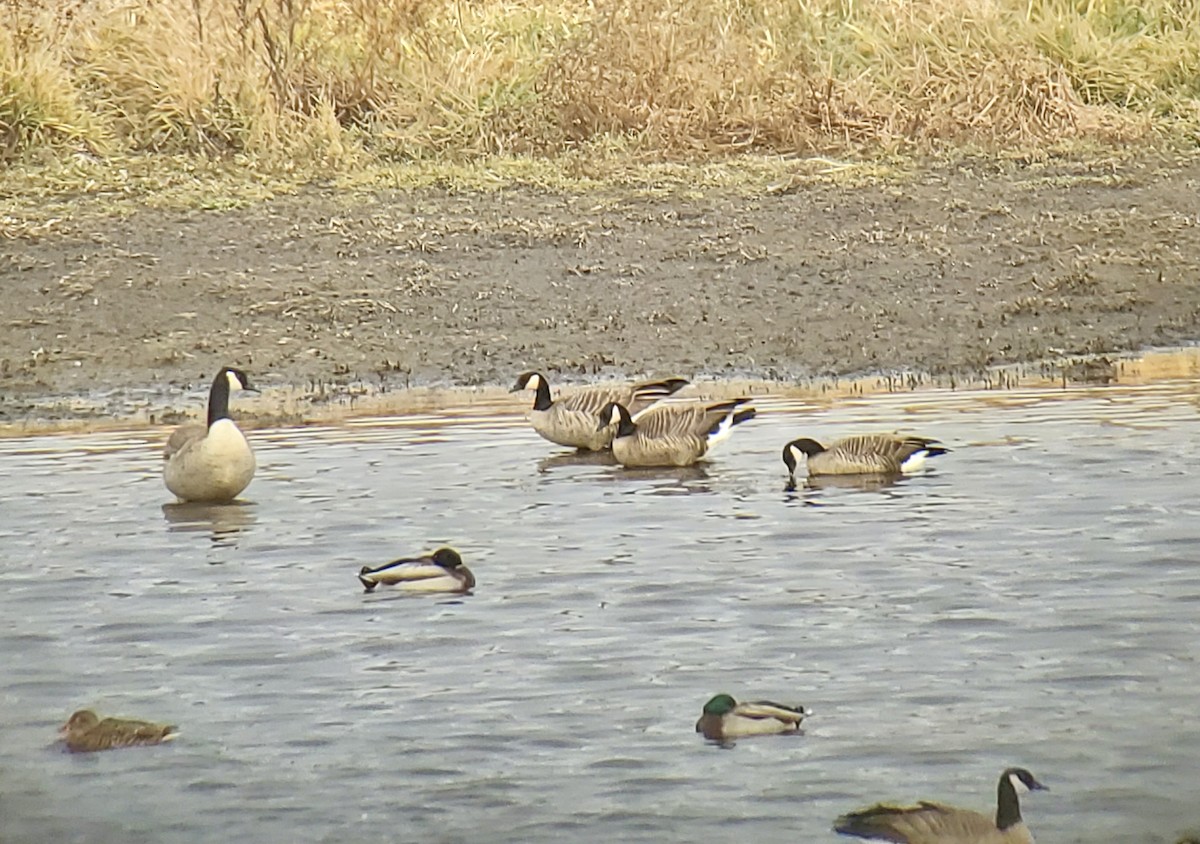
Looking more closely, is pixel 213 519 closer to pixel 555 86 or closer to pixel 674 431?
pixel 674 431

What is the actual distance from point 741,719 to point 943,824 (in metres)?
0.91

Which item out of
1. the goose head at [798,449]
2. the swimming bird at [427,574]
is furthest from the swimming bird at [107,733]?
the goose head at [798,449]

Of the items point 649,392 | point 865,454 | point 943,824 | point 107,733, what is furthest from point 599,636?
point 649,392

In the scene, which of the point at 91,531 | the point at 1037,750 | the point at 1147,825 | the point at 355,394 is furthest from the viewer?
the point at 355,394

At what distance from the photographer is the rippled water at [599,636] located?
5.89 m

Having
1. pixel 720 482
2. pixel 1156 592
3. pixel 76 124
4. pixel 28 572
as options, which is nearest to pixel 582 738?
pixel 1156 592

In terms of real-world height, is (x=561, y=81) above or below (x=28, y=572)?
above

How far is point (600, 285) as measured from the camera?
14906mm

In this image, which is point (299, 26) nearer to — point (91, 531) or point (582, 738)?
point (91, 531)

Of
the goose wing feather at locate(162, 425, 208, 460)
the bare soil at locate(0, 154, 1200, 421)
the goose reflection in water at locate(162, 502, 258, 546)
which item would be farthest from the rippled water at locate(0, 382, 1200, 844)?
the bare soil at locate(0, 154, 1200, 421)

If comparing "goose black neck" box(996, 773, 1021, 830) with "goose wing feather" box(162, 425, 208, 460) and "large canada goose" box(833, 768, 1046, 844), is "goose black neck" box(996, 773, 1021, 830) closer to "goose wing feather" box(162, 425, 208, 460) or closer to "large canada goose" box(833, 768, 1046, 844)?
"large canada goose" box(833, 768, 1046, 844)

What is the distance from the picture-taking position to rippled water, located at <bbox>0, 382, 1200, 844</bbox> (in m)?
5.89

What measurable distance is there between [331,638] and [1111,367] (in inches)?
257

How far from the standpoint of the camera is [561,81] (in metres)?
18.5
